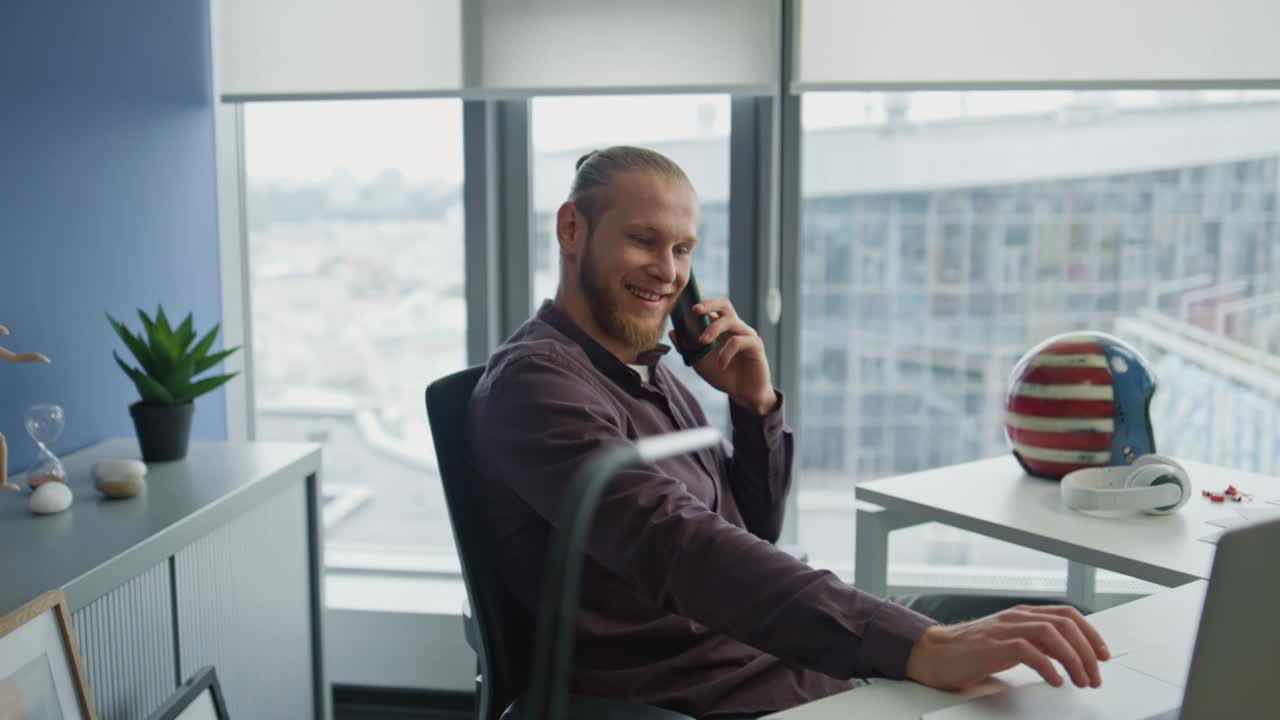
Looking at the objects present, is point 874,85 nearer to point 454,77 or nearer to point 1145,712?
point 454,77

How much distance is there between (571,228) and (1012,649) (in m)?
0.91

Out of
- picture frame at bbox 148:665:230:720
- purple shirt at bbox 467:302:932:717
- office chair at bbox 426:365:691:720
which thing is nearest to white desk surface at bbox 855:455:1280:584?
purple shirt at bbox 467:302:932:717

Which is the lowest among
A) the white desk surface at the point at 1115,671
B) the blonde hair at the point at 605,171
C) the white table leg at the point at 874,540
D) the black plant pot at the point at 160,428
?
the white table leg at the point at 874,540

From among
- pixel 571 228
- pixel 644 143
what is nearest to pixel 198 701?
pixel 571 228

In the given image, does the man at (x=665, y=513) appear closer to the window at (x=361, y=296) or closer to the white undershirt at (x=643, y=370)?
the white undershirt at (x=643, y=370)

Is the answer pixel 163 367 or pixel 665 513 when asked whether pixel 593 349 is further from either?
pixel 163 367

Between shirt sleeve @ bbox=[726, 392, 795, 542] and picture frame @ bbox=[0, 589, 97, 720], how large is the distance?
1.04 m

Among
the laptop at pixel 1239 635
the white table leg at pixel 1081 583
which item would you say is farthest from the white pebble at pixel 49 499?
the white table leg at pixel 1081 583

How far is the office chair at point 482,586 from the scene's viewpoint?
1.37 metres

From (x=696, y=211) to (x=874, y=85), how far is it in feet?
3.89

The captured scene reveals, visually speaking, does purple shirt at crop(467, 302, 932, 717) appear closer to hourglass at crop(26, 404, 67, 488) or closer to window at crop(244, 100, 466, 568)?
hourglass at crop(26, 404, 67, 488)

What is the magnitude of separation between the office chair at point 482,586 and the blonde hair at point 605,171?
0.38m

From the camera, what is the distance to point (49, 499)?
1683mm

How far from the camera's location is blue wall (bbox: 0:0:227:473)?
1.98 m
